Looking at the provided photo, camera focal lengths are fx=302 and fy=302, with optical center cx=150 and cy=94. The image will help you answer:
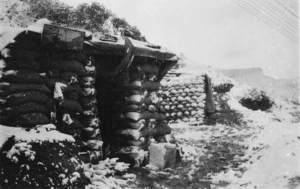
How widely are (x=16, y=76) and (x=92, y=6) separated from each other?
638 inches

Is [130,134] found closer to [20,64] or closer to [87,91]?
[87,91]

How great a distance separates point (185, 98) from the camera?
39.2 ft

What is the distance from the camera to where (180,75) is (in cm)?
1329

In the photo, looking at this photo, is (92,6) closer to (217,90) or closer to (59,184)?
(217,90)

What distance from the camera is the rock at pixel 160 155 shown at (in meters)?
6.03

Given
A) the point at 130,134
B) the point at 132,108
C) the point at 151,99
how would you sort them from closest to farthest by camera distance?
the point at 130,134
the point at 132,108
the point at 151,99

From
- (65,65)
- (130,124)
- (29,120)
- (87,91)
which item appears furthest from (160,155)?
(29,120)

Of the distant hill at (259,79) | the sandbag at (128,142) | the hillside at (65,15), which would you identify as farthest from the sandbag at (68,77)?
the distant hill at (259,79)

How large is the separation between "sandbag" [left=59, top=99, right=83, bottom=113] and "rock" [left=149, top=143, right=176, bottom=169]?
180 cm

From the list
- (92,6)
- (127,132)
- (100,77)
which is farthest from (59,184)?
(92,6)

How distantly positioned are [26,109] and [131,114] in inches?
98.0

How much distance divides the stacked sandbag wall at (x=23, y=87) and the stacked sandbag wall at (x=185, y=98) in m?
7.80

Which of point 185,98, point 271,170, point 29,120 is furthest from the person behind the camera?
point 185,98

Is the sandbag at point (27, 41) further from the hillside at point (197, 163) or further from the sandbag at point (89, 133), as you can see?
the sandbag at point (89, 133)
